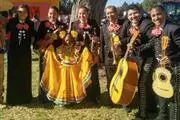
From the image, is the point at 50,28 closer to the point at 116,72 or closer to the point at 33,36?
the point at 33,36

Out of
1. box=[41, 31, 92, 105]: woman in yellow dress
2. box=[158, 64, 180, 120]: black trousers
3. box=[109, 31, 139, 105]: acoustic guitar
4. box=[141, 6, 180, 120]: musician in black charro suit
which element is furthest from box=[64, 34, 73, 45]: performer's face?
box=[158, 64, 180, 120]: black trousers

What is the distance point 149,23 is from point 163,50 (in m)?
0.71

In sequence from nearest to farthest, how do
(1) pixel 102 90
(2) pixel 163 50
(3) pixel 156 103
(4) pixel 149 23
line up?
(2) pixel 163 50 → (4) pixel 149 23 → (3) pixel 156 103 → (1) pixel 102 90

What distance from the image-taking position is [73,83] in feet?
27.1

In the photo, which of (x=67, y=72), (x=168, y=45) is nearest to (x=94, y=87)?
(x=67, y=72)

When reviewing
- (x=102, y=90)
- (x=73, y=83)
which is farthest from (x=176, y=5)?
(x=73, y=83)

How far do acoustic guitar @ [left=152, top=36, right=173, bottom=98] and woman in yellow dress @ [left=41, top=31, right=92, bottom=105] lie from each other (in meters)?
1.79

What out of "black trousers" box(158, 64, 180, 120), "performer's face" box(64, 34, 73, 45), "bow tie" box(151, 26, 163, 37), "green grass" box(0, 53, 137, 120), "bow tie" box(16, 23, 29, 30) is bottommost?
"green grass" box(0, 53, 137, 120)

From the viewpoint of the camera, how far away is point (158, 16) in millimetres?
6785

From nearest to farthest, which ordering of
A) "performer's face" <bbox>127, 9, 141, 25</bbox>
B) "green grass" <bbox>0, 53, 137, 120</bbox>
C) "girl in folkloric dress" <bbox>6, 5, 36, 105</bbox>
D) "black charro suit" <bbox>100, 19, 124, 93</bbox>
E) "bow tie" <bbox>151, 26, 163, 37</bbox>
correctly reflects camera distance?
1. "bow tie" <bbox>151, 26, 163, 37</bbox>
2. "performer's face" <bbox>127, 9, 141, 25</bbox>
3. "green grass" <bbox>0, 53, 137, 120</bbox>
4. "black charro suit" <bbox>100, 19, 124, 93</bbox>
5. "girl in folkloric dress" <bbox>6, 5, 36, 105</bbox>

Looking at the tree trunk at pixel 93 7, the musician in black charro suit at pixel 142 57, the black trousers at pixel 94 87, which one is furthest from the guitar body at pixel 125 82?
the tree trunk at pixel 93 7

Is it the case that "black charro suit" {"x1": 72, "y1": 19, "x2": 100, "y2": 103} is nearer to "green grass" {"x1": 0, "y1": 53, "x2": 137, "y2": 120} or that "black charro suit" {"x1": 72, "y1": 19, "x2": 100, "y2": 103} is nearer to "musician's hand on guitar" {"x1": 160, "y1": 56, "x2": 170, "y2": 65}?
"green grass" {"x1": 0, "y1": 53, "x2": 137, "y2": 120}

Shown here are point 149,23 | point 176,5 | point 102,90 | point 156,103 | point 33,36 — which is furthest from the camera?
point 176,5

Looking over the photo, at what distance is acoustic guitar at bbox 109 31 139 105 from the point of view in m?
7.41
